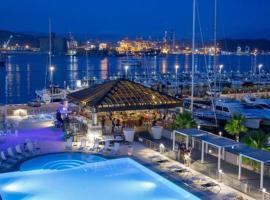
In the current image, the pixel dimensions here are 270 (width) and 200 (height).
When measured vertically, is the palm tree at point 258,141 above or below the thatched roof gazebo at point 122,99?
below

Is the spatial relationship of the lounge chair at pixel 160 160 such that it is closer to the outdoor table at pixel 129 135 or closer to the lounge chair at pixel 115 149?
the lounge chair at pixel 115 149

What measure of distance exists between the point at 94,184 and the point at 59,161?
3939mm

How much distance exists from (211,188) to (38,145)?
11014 millimetres

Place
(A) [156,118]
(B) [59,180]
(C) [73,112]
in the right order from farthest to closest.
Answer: (C) [73,112] → (A) [156,118] → (B) [59,180]

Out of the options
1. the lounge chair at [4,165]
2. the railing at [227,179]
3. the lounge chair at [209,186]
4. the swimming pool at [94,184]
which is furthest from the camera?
the lounge chair at [4,165]

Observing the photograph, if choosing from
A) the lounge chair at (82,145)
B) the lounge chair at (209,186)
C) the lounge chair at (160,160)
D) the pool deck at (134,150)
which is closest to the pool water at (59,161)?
the pool deck at (134,150)

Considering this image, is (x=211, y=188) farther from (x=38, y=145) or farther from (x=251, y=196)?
(x=38, y=145)

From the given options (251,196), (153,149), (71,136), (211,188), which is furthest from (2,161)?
(251,196)

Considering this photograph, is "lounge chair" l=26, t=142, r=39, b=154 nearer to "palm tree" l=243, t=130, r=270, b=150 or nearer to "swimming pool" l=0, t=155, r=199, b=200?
"swimming pool" l=0, t=155, r=199, b=200

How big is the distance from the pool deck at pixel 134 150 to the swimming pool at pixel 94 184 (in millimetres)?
695

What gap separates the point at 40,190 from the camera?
58.3 feet

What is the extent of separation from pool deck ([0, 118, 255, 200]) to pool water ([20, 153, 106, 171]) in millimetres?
737

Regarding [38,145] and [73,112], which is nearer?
[38,145]

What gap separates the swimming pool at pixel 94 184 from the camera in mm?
17188
